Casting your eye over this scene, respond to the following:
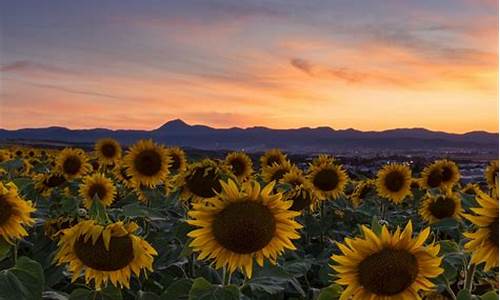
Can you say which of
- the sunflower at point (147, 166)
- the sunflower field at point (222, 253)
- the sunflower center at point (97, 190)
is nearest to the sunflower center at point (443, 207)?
the sunflower field at point (222, 253)

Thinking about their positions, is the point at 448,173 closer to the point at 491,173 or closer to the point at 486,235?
the point at 491,173

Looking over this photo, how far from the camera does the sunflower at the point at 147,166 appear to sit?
8688mm

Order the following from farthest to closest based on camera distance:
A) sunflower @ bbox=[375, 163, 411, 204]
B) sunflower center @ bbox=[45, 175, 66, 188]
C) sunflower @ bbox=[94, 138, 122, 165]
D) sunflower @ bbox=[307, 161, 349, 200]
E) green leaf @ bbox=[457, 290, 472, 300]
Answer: sunflower @ bbox=[94, 138, 122, 165] < sunflower @ bbox=[375, 163, 411, 204] < sunflower @ bbox=[307, 161, 349, 200] < sunflower center @ bbox=[45, 175, 66, 188] < green leaf @ bbox=[457, 290, 472, 300]

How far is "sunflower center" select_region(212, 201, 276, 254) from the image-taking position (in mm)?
3930

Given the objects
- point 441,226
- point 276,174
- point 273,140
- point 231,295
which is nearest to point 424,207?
point 276,174

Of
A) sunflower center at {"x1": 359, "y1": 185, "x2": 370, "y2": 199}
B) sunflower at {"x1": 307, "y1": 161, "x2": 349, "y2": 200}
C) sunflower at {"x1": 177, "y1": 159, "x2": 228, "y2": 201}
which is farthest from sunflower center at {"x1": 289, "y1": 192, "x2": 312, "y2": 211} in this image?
sunflower center at {"x1": 359, "y1": 185, "x2": 370, "y2": 199}

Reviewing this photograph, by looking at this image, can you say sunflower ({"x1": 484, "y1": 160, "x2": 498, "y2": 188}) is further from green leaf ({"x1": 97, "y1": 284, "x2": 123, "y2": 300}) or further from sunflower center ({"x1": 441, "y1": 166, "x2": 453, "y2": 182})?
green leaf ({"x1": 97, "y1": 284, "x2": 123, "y2": 300})

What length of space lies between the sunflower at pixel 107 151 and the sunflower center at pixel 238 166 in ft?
9.52

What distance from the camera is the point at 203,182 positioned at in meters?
5.56

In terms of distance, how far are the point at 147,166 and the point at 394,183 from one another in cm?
393

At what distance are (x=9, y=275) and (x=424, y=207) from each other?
6089 mm

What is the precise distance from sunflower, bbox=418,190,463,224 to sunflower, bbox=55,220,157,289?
212 inches

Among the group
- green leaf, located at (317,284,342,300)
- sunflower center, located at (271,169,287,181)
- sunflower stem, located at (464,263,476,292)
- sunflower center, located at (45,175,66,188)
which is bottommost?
green leaf, located at (317,284,342,300)

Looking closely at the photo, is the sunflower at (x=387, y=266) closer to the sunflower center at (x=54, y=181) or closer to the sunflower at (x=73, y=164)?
the sunflower center at (x=54, y=181)
